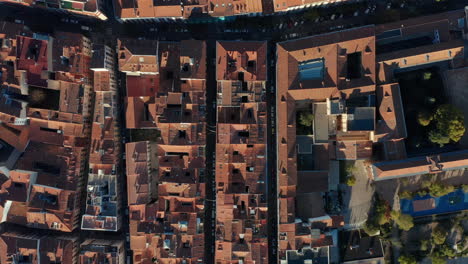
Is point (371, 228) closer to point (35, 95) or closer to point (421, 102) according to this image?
point (421, 102)

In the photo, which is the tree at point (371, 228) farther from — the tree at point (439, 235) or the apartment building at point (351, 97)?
the tree at point (439, 235)

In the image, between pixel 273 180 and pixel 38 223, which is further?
pixel 273 180

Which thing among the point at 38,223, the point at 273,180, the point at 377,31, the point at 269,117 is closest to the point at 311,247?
the point at 273,180

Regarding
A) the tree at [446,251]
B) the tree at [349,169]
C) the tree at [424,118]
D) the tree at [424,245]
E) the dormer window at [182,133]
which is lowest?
the tree at [446,251]

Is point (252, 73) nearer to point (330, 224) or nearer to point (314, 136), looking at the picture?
point (314, 136)

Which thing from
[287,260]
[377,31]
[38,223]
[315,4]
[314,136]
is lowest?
[287,260]

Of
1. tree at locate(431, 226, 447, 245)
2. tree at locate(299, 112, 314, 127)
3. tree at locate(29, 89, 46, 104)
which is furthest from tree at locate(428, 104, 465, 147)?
tree at locate(29, 89, 46, 104)

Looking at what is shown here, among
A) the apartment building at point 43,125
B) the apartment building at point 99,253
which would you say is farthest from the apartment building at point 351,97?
the apartment building at point 43,125
